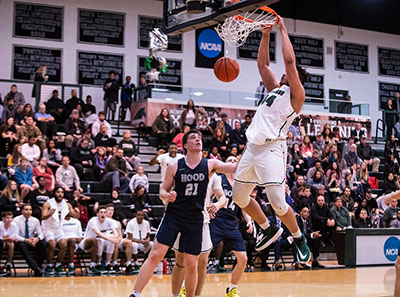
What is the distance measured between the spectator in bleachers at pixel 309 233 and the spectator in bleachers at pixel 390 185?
5642mm

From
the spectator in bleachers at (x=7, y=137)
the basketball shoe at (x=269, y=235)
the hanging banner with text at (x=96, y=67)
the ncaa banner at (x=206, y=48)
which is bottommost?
the basketball shoe at (x=269, y=235)

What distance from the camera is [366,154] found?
875 inches

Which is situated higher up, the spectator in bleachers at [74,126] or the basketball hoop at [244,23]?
the basketball hoop at [244,23]

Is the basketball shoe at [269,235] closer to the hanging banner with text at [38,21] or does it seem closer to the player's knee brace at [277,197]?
the player's knee brace at [277,197]

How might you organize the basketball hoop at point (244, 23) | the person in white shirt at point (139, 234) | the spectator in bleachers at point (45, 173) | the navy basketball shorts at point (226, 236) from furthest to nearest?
the spectator in bleachers at point (45, 173) < the person in white shirt at point (139, 234) < the navy basketball shorts at point (226, 236) < the basketball hoop at point (244, 23)

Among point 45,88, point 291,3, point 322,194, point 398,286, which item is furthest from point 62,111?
point 398,286

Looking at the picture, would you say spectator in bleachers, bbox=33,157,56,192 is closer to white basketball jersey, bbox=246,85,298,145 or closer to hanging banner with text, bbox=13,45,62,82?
hanging banner with text, bbox=13,45,62,82

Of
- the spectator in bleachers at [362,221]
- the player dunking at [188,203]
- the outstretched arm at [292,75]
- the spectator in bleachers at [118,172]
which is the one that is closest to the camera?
the outstretched arm at [292,75]

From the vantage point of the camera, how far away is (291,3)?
26.2 m

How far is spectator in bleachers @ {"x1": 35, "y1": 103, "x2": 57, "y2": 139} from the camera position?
17625 mm

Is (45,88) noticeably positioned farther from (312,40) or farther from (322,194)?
(312,40)

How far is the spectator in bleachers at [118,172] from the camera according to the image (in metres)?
16.1

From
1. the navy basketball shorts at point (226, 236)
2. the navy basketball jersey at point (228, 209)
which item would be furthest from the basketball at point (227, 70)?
the navy basketball shorts at point (226, 236)

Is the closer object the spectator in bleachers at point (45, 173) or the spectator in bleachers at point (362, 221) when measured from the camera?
the spectator in bleachers at point (45, 173)
